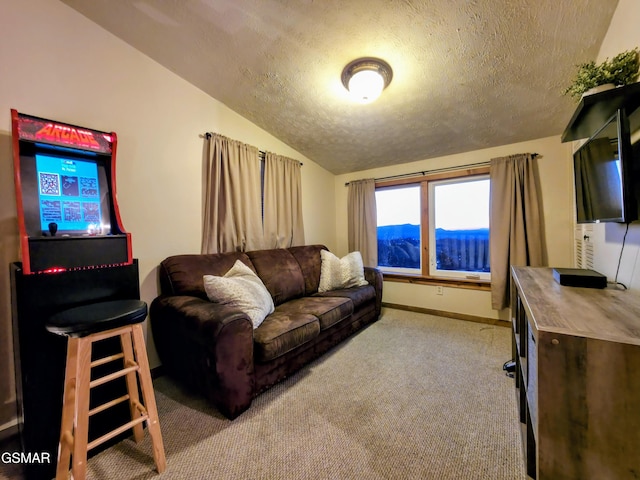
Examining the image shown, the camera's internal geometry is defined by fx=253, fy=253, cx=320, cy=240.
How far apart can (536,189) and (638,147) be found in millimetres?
1821

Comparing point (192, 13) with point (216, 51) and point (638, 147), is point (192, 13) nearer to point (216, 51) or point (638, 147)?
point (216, 51)

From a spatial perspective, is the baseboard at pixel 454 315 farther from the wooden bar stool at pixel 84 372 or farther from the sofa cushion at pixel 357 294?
the wooden bar stool at pixel 84 372

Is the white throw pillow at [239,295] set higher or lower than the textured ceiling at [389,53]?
lower

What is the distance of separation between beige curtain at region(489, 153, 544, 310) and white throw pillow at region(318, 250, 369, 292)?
1514mm

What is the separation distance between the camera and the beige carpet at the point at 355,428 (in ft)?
3.99

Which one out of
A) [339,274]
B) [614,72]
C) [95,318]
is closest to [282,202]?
[339,274]

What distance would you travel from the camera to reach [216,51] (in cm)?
197

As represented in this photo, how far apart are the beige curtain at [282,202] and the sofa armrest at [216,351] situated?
4.69 ft

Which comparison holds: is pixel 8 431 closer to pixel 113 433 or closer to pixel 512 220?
pixel 113 433

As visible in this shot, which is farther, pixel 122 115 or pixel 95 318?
pixel 122 115

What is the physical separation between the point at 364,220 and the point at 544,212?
2.10m

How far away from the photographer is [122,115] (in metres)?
1.95

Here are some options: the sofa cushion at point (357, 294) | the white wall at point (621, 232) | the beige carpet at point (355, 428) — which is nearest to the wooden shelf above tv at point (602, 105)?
the white wall at point (621, 232)

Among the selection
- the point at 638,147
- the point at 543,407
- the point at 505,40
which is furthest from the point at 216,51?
the point at 543,407
